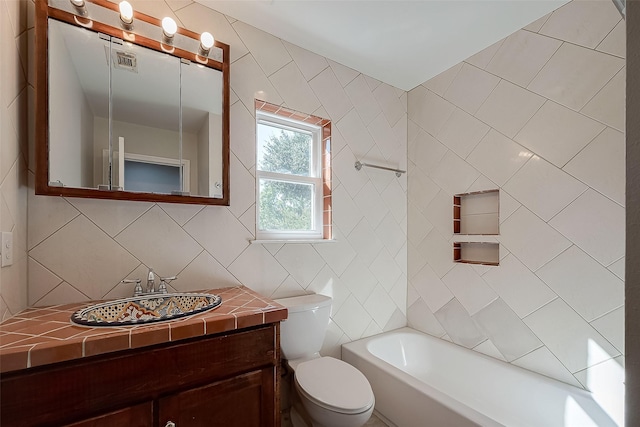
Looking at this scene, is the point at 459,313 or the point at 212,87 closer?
the point at 212,87

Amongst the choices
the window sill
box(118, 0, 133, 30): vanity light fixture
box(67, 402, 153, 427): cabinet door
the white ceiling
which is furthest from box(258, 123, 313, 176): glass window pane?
box(67, 402, 153, 427): cabinet door

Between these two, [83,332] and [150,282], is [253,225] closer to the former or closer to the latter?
[150,282]

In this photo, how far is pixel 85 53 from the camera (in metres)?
1.32

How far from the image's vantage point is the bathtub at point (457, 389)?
1.44m

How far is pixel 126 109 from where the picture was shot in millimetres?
1396

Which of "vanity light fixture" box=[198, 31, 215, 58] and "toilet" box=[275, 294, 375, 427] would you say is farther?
"vanity light fixture" box=[198, 31, 215, 58]

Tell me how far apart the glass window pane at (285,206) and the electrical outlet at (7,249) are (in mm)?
1122

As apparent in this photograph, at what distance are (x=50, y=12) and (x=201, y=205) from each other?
1.00 m

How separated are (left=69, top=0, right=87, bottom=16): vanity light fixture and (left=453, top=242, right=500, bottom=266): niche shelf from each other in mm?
2494

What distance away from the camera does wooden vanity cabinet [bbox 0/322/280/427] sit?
31.8 inches

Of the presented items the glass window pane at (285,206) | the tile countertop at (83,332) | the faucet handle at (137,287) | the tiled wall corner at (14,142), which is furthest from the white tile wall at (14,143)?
the glass window pane at (285,206)

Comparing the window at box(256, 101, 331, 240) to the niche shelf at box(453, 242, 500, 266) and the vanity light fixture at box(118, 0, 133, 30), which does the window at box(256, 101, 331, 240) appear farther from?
the niche shelf at box(453, 242, 500, 266)

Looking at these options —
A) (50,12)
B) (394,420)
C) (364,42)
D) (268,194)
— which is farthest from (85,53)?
(394,420)

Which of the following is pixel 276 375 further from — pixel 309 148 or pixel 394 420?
pixel 309 148
